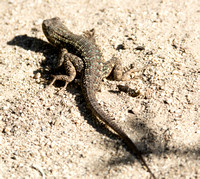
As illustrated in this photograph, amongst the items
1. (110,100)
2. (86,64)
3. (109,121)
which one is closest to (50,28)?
(86,64)

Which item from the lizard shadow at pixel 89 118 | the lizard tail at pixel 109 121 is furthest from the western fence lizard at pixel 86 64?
the lizard shadow at pixel 89 118

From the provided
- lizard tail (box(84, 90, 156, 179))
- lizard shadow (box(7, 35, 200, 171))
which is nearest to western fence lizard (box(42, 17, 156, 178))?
lizard tail (box(84, 90, 156, 179))

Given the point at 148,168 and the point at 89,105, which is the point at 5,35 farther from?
the point at 148,168

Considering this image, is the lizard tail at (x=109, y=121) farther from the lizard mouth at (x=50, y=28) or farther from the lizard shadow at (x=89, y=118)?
the lizard mouth at (x=50, y=28)

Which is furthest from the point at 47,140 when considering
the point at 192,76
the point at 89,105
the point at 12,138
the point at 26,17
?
the point at 26,17

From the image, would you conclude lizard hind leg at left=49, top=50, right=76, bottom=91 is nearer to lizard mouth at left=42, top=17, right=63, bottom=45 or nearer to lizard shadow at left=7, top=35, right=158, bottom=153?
lizard shadow at left=7, top=35, right=158, bottom=153
